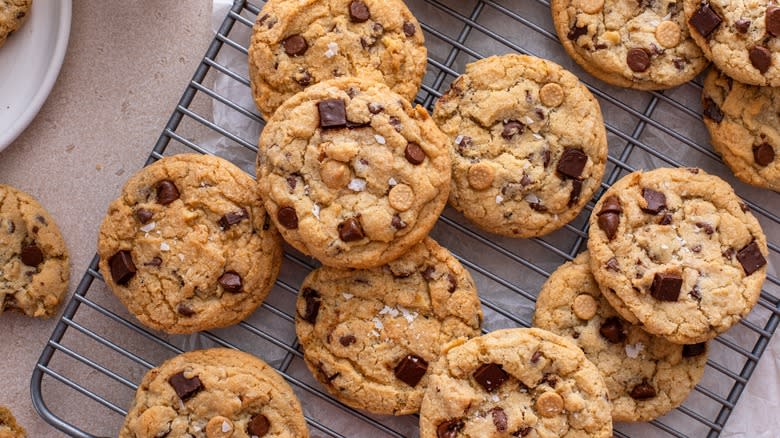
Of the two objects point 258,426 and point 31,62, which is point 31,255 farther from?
point 258,426

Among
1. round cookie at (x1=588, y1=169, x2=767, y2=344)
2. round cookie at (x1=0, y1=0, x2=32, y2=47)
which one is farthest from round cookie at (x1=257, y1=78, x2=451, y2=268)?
round cookie at (x1=0, y1=0, x2=32, y2=47)

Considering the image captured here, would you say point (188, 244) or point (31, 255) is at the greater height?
point (188, 244)

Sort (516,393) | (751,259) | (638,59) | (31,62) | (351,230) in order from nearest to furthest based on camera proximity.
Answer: (351,230) < (516,393) < (751,259) < (638,59) < (31,62)

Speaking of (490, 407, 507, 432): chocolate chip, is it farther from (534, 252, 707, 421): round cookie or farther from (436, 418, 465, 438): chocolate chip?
(534, 252, 707, 421): round cookie

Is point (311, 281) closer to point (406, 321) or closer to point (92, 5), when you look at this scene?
point (406, 321)

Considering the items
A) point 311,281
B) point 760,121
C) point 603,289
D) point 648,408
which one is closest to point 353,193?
point 311,281

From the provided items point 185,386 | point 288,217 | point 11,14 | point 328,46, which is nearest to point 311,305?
point 288,217
